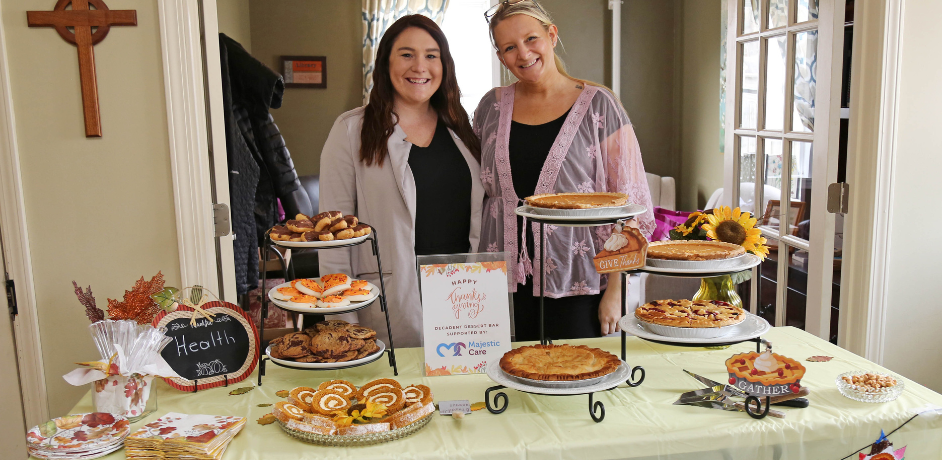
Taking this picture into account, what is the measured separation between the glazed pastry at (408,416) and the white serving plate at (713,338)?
466mm

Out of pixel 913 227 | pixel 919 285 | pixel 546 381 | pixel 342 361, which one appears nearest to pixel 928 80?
pixel 913 227

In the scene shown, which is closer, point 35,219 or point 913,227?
point 35,219

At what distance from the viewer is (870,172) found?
2.12 metres

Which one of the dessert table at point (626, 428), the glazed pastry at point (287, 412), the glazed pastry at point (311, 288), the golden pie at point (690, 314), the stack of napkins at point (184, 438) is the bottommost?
the dessert table at point (626, 428)

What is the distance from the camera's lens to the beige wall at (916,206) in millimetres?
2081

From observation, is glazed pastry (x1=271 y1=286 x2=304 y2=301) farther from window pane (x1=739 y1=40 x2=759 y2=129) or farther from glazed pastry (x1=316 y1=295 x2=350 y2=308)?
window pane (x1=739 y1=40 x2=759 y2=129)

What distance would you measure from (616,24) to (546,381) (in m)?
4.80

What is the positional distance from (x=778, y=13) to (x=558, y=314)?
1623mm

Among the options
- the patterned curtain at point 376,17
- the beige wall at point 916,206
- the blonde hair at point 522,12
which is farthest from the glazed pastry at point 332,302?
the patterned curtain at point 376,17

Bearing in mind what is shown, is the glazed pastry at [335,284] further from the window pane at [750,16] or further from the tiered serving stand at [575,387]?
the window pane at [750,16]

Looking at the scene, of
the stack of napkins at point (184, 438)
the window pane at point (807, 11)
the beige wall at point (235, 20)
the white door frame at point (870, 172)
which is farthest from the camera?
the beige wall at point (235, 20)

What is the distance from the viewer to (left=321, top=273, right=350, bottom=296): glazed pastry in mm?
1470

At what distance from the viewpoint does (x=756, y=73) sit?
2861mm

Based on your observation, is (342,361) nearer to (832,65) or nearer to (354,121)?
(354,121)
